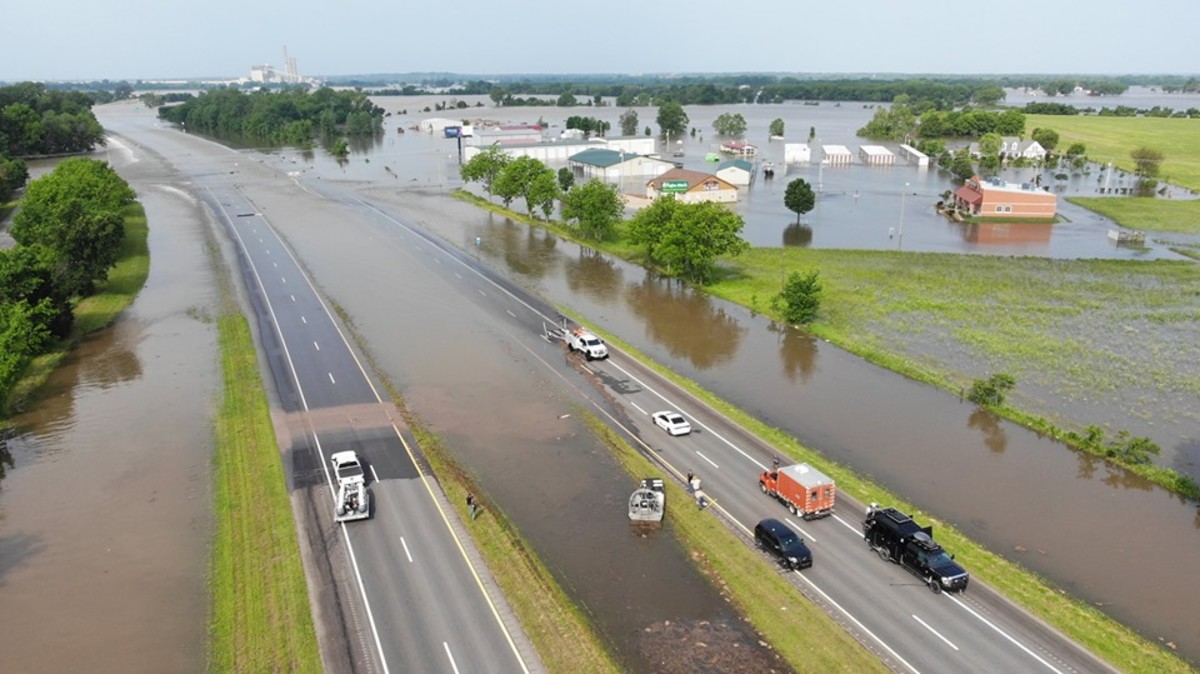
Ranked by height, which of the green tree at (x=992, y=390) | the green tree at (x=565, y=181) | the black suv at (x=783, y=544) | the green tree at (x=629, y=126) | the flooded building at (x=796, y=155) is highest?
the green tree at (x=629, y=126)

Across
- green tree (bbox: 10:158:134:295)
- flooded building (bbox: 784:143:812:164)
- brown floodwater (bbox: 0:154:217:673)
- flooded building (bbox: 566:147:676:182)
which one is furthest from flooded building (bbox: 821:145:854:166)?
brown floodwater (bbox: 0:154:217:673)

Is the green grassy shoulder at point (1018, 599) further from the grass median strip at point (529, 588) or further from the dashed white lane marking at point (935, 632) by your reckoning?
the grass median strip at point (529, 588)

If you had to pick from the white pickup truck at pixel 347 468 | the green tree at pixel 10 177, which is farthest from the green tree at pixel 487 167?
the white pickup truck at pixel 347 468

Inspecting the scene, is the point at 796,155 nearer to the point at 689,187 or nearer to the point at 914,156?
the point at 914,156

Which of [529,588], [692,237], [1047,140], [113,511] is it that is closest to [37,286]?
[113,511]

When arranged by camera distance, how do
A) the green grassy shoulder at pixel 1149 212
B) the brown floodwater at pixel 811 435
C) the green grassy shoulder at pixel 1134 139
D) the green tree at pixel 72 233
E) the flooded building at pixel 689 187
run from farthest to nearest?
the green grassy shoulder at pixel 1134 139, the flooded building at pixel 689 187, the green grassy shoulder at pixel 1149 212, the green tree at pixel 72 233, the brown floodwater at pixel 811 435

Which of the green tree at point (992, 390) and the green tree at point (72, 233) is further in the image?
the green tree at point (72, 233)

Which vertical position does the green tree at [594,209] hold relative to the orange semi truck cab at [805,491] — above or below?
above
